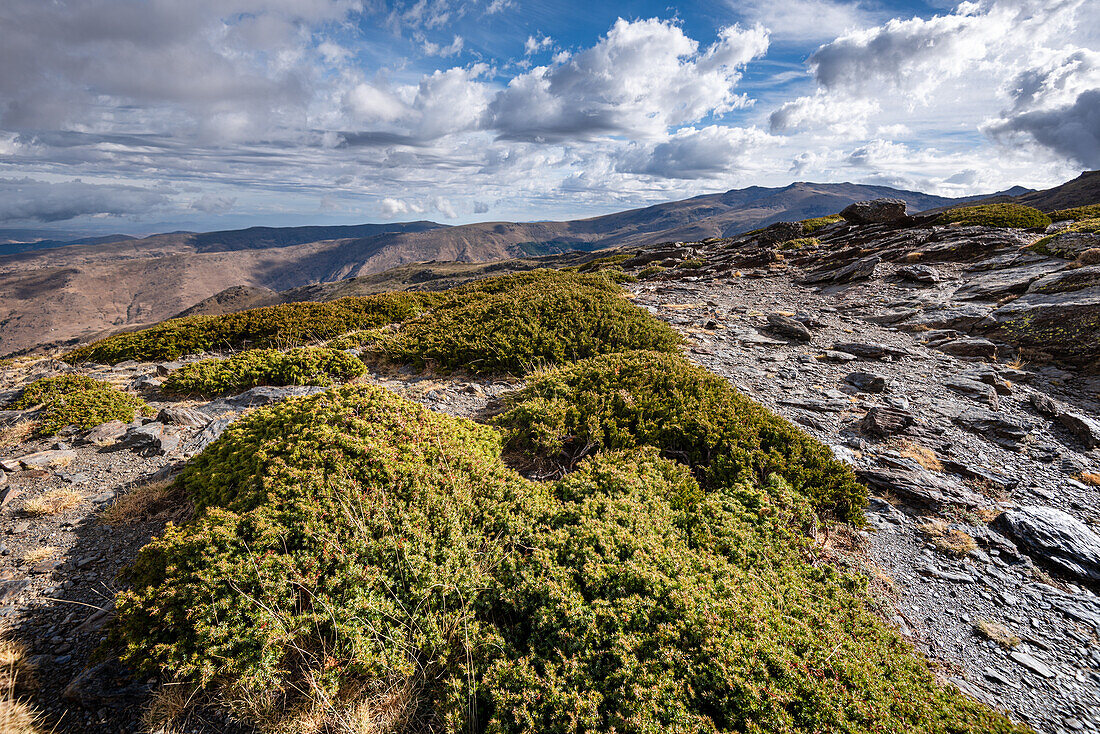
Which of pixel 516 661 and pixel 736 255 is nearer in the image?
pixel 516 661

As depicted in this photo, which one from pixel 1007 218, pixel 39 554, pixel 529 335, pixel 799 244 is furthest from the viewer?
pixel 799 244

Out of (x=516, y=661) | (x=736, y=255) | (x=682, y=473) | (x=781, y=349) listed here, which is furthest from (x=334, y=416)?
(x=736, y=255)

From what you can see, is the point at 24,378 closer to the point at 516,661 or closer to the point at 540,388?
the point at 540,388

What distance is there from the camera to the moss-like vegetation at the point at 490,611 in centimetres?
311

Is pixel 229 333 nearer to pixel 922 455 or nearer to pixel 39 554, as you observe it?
pixel 39 554

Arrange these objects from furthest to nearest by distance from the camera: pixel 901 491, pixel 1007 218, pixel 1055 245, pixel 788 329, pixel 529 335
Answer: pixel 1007 218 < pixel 1055 245 < pixel 788 329 < pixel 529 335 < pixel 901 491

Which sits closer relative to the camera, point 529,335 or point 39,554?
point 39,554

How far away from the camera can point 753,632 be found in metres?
3.39

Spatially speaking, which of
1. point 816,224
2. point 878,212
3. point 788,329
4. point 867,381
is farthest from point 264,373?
point 816,224

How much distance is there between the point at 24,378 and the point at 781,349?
20.7 metres

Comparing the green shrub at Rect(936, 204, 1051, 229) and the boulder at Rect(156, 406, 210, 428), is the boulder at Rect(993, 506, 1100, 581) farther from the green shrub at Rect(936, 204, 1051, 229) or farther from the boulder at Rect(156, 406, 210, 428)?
the green shrub at Rect(936, 204, 1051, 229)

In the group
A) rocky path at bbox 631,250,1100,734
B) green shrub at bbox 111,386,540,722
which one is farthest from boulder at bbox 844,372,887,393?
green shrub at bbox 111,386,540,722

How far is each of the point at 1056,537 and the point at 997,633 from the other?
1.97 m

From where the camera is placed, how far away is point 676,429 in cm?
643
